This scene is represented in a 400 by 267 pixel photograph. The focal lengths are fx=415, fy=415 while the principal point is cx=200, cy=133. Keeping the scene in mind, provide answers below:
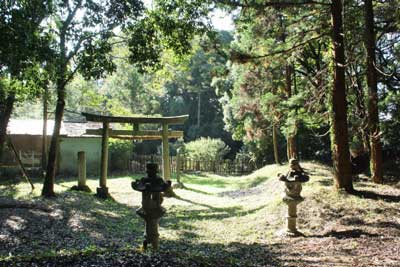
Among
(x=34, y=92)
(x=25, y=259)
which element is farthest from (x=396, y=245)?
(x=34, y=92)

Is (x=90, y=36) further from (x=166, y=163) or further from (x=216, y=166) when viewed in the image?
(x=216, y=166)

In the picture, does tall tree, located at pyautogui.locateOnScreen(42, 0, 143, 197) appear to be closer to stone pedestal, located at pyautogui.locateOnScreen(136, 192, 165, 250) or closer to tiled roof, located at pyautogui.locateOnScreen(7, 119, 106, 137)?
stone pedestal, located at pyautogui.locateOnScreen(136, 192, 165, 250)

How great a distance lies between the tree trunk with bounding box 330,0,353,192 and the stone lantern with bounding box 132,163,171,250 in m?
7.35

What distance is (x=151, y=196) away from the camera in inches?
269

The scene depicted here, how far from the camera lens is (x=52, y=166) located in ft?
50.1

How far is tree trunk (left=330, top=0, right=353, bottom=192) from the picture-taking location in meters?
12.4

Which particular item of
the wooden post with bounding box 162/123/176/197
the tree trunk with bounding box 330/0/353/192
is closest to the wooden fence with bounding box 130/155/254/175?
the wooden post with bounding box 162/123/176/197

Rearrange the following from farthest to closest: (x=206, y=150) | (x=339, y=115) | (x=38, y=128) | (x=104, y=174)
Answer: (x=206, y=150) → (x=38, y=128) → (x=104, y=174) → (x=339, y=115)

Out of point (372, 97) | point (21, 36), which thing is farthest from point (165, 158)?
point (21, 36)

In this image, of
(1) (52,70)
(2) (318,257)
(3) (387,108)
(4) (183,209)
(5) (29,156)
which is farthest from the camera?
(5) (29,156)

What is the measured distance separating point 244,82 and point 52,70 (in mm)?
16854

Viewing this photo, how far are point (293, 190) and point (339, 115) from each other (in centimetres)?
381

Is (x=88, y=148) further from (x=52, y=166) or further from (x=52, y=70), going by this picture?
(x=52, y=70)

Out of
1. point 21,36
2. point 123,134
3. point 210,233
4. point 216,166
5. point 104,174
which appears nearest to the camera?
point 21,36
